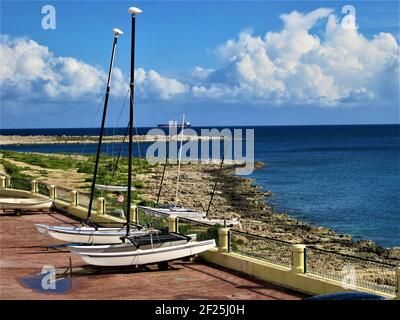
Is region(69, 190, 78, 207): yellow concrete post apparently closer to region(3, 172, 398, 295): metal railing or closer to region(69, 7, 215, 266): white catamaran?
region(3, 172, 398, 295): metal railing

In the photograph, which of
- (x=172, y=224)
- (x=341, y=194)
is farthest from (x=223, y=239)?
(x=341, y=194)

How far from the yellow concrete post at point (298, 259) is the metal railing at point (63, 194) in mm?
19257

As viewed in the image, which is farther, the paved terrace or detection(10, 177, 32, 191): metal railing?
detection(10, 177, 32, 191): metal railing

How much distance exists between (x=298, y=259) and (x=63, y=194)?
812 inches

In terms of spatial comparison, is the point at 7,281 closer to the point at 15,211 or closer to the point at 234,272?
the point at 234,272

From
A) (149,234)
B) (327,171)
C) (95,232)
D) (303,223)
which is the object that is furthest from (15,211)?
(327,171)

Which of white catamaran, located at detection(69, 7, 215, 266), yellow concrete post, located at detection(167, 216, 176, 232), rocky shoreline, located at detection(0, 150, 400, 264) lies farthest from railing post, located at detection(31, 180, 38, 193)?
white catamaran, located at detection(69, 7, 215, 266)

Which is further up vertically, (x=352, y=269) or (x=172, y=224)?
(x=172, y=224)

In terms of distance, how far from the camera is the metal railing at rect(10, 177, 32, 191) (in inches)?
1515

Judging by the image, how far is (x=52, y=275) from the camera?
61.7ft

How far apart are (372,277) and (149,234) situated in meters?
8.16

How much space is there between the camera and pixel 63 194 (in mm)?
35031

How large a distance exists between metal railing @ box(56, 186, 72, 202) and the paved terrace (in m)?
10.8

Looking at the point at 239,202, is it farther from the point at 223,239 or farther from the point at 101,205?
the point at 223,239
